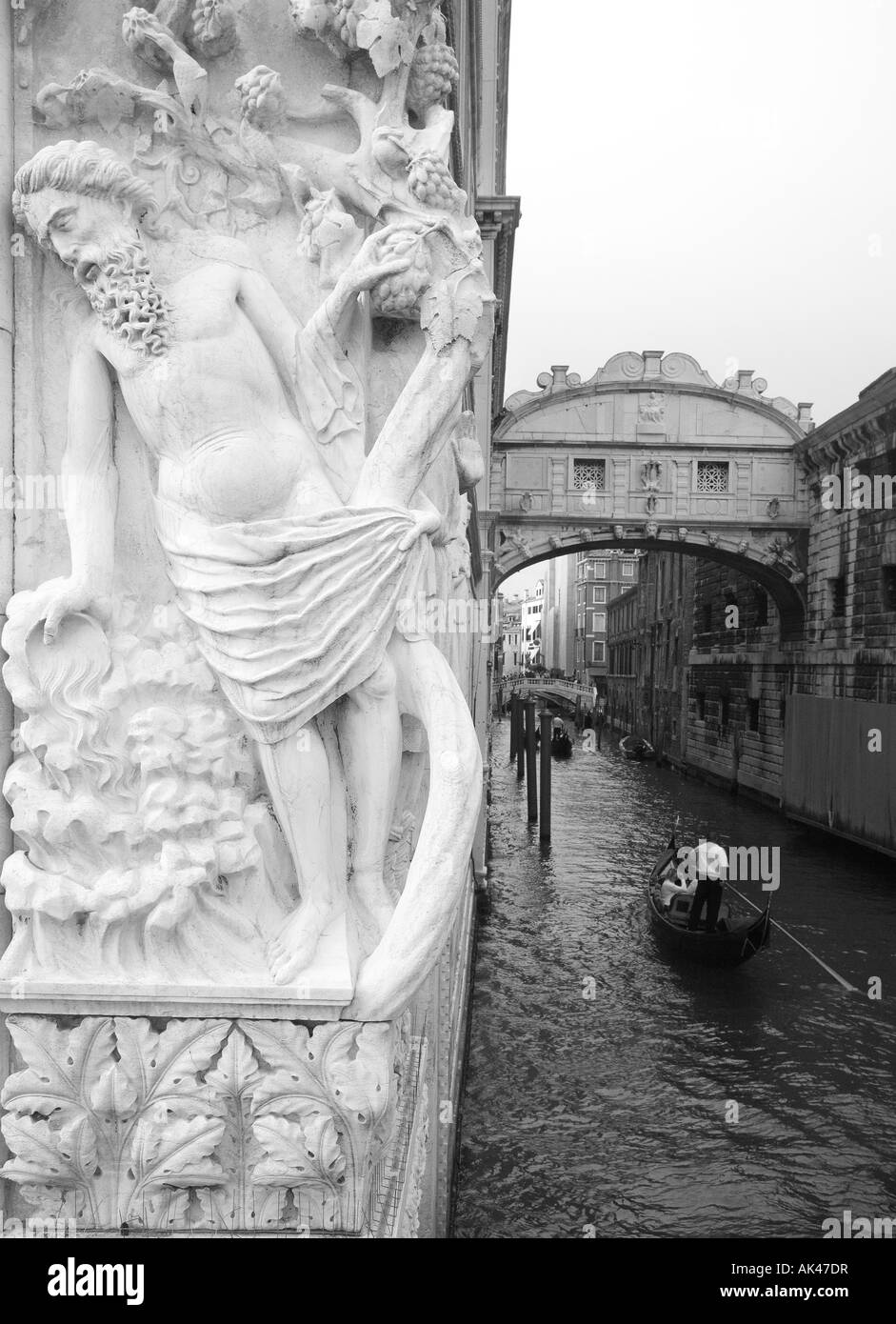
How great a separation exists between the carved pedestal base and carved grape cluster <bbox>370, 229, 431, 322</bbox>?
6.43 ft

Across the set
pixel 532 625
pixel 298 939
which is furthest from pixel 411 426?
pixel 532 625

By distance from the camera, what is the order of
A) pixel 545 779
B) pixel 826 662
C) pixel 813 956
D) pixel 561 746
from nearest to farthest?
pixel 813 956
pixel 545 779
pixel 826 662
pixel 561 746

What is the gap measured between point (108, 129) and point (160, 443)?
0.90 m

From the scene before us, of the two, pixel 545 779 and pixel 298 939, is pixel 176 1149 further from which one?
pixel 545 779

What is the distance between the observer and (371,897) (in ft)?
9.08

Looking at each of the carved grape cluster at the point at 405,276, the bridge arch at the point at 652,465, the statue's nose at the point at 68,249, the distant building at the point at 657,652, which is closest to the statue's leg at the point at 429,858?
the carved grape cluster at the point at 405,276

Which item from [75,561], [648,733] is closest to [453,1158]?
[75,561]

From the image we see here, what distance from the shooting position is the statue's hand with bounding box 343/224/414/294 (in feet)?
8.61

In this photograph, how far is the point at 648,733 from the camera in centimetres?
4125

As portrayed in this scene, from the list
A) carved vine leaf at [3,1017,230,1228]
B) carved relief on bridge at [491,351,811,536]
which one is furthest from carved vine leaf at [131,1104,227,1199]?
carved relief on bridge at [491,351,811,536]

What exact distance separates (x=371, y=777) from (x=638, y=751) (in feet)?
112

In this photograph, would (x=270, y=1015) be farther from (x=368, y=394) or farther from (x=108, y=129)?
(x=108, y=129)
